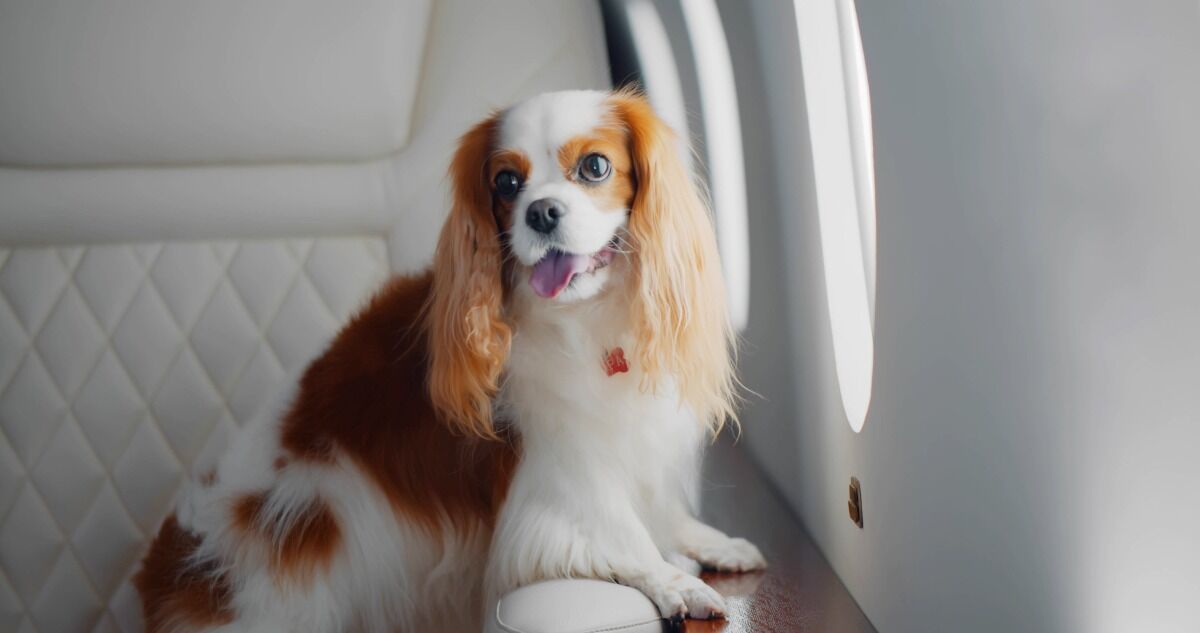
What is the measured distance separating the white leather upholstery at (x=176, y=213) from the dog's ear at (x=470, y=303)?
1.39 ft

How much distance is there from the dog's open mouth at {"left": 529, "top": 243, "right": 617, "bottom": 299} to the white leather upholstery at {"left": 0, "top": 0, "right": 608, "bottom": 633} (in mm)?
520

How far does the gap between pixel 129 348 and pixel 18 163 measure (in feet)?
Answer: 0.92

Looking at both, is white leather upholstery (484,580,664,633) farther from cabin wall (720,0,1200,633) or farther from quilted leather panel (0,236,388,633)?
quilted leather panel (0,236,388,633)

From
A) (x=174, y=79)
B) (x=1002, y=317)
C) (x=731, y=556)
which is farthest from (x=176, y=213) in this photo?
(x=1002, y=317)

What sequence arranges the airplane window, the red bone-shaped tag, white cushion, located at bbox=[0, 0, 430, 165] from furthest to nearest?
1. white cushion, located at bbox=[0, 0, 430, 165]
2. the red bone-shaped tag
3. the airplane window

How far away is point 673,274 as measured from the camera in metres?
0.94

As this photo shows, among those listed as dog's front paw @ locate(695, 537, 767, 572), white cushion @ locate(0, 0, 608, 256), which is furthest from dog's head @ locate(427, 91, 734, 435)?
white cushion @ locate(0, 0, 608, 256)

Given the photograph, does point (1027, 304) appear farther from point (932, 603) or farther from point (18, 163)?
point (18, 163)

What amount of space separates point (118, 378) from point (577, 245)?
85 centimetres

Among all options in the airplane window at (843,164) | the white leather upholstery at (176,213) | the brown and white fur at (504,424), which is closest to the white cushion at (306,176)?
the white leather upholstery at (176,213)

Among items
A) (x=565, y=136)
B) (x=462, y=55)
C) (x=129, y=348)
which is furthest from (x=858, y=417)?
(x=129, y=348)

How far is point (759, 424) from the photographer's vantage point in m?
1.00

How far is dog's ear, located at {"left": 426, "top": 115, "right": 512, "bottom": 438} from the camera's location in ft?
3.05

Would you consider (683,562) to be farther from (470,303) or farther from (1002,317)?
(1002,317)
